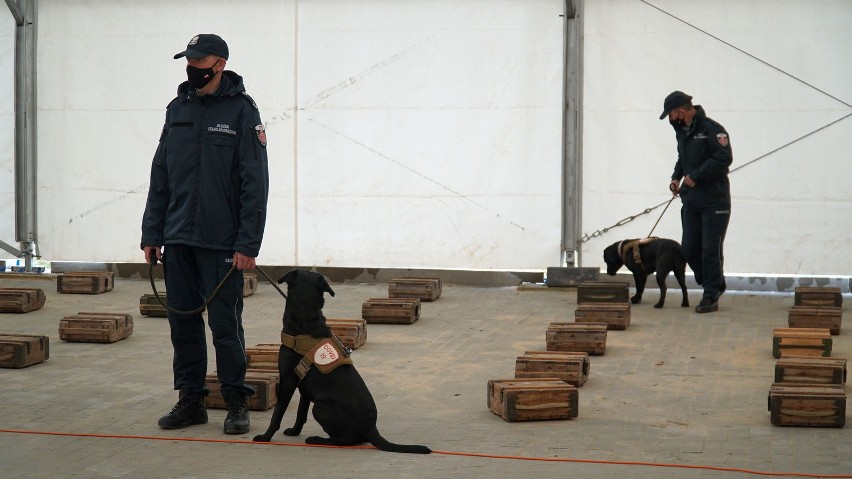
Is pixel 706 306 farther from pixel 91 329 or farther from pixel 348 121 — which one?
pixel 91 329

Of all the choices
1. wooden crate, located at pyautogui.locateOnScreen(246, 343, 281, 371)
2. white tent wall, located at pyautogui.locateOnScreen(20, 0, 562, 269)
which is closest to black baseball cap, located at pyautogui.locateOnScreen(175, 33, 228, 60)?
wooden crate, located at pyautogui.locateOnScreen(246, 343, 281, 371)

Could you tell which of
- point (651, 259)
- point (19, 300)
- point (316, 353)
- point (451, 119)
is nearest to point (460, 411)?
point (316, 353)

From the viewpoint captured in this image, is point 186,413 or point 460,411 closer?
point 186,413

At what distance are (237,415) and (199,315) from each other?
640mm

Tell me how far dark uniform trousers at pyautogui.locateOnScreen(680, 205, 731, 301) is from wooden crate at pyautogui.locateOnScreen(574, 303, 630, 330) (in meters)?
1.34

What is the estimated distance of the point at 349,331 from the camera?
32.1 ft

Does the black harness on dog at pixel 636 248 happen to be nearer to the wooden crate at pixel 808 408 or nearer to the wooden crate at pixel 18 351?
the wooden crate at pixel 808 408

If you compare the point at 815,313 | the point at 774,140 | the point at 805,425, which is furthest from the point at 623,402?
the point at 774,140

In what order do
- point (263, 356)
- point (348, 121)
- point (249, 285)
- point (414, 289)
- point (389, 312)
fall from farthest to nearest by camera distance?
point (348, 121), point (249, 285), point (414, 289), point (389, 312), point (263, 356)

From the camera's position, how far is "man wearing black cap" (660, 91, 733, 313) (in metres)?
11.6

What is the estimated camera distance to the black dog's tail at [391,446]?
6.10 meters

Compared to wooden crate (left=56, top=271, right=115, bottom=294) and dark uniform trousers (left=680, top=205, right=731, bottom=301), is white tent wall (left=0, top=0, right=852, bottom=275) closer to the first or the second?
wooden crate (left=56, top=271, right=115, bottom=294)

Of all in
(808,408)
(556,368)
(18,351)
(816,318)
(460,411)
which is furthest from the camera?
(816,318)

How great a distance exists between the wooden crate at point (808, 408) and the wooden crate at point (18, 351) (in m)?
5.53
